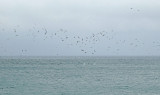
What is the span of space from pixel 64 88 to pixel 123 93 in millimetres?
10044

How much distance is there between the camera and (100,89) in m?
54.5

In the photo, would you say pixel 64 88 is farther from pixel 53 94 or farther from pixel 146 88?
pixel 146 88

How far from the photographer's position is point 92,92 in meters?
50.7

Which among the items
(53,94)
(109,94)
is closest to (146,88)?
(109,94)

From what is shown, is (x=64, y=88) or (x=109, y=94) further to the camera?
(x=64, y=88)

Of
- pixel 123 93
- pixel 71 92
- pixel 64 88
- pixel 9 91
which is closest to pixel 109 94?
pixel 123 93

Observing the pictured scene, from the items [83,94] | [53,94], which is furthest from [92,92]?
[53,94]

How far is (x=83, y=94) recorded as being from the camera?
4906 centimetres

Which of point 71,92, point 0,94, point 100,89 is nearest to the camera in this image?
point 0,94

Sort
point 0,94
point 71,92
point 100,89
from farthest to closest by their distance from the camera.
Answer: point 100,89, point 71,92, point 0,94

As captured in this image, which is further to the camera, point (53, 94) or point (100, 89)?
point (100, 89)

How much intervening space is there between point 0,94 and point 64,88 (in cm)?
1094

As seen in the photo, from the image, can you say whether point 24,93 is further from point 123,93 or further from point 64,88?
point 123,93

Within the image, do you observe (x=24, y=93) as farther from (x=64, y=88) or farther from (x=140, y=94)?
(x=140, y=94)
